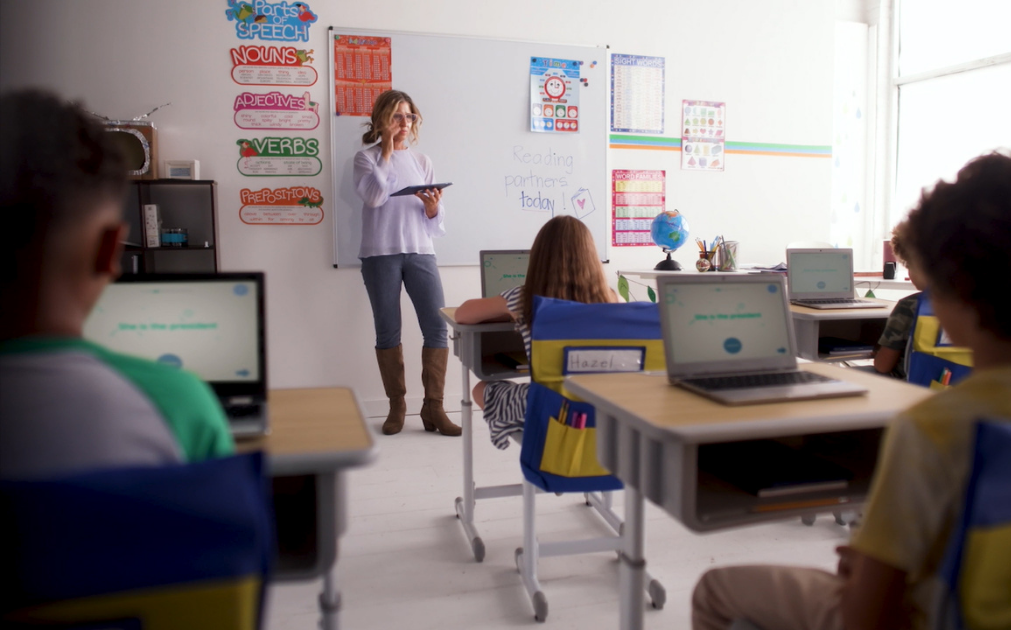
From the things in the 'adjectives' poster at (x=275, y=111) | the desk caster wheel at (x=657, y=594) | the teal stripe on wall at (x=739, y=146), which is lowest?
the desk caster wheel at (x=657, y=594)

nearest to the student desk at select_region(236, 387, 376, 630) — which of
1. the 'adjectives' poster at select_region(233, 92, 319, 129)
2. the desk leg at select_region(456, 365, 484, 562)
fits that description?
the desk leg at select_region(456, 365, 484, 562)

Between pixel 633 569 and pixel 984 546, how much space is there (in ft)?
2.52

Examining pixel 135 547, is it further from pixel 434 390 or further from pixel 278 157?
pixel 278 157

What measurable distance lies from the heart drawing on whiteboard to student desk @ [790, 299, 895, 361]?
1670 millimetres

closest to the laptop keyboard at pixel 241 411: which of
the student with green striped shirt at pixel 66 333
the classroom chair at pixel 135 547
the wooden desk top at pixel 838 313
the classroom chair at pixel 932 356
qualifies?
the student with green striped shirt at pixel 66 333

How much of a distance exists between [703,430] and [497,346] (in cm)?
166

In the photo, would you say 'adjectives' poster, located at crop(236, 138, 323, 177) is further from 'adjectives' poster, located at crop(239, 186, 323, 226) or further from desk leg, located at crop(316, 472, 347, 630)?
desk leg, located at crop(316, 472, 347, 630)

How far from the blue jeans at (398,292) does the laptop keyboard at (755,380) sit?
266 centimetres

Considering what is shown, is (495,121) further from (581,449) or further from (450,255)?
(581,449)

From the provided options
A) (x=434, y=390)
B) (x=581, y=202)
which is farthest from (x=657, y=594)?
(x=581, y=202)

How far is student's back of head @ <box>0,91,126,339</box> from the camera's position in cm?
70

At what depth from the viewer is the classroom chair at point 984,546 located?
26.0 inches

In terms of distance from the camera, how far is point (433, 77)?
4188mm

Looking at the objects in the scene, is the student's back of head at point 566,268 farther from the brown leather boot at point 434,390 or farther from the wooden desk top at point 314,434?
Result: the brown leather boot at point 434,390
